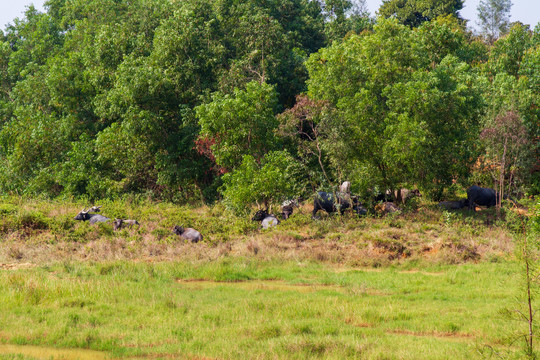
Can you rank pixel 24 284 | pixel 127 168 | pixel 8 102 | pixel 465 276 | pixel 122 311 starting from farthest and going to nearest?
pixel 8 102
pixel 127 168
pixel 465 276
pixel 24 284
pixel 122 311

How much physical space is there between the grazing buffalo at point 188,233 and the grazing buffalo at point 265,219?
2.66m

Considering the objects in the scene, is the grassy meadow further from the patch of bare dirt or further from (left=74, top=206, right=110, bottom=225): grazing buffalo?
(left=74, top=206, right=110, bottom=225): grazing buffalo

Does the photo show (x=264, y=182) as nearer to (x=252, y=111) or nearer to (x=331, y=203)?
(x=331, y=203)

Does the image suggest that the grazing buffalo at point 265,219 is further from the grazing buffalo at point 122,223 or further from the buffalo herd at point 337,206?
the grazing buffalo at point 122,223

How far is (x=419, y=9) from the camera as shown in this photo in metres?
55.9

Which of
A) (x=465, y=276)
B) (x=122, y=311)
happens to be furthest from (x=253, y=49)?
(x=122, y=311)

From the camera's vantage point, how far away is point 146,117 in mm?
25938

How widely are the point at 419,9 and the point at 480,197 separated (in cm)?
3769

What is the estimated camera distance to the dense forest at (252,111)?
21516 millimetres

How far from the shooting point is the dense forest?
21.5 m

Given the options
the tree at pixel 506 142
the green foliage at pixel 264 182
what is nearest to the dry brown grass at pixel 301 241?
the green foliage at pixel 264 182

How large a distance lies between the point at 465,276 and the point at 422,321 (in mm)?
4739

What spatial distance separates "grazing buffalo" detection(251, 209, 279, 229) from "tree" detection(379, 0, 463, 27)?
39.6 metres

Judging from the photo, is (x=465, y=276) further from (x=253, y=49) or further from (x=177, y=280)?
(x=253, y=49)
